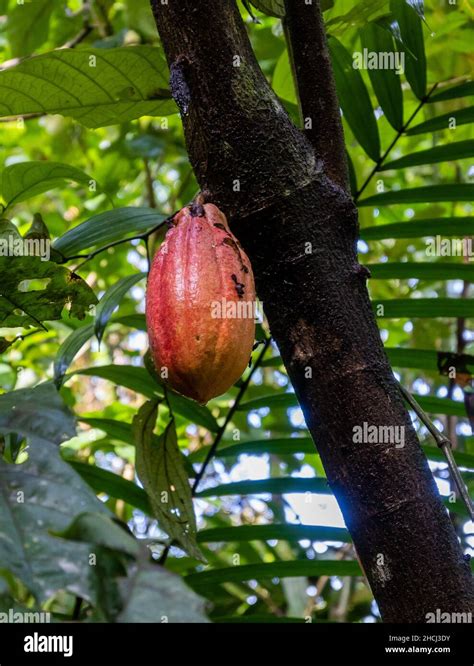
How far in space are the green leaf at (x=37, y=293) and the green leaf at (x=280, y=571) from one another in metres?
0.54

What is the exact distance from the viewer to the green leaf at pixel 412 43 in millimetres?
1340

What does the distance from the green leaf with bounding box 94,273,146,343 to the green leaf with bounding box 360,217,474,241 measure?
478 millimetres

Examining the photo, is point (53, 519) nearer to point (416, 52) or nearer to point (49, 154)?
point (416, 52)

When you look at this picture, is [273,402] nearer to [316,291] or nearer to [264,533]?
[264,533]

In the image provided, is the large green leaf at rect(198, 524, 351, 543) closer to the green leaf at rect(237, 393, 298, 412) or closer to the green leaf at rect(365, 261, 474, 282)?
the green leaf at rect(237, 393, 298, 412)

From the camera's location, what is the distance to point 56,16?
296cm

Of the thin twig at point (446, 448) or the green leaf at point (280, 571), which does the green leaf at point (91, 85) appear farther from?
the green leaf at point (280, 571)

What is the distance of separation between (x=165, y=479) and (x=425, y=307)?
0.60m

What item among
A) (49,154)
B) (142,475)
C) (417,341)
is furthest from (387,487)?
(49,154)

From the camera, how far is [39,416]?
780 mm

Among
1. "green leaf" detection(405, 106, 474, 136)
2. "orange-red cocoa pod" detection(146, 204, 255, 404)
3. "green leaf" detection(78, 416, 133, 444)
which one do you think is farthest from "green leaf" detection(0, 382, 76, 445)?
"green leaf" detection(405, 106, 474, 136)

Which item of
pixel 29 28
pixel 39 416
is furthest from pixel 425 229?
pixel 29 28

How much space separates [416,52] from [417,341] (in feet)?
5.23

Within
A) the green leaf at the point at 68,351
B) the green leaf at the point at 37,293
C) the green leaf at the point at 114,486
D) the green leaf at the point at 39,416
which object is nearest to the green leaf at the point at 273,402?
the green leaf at the point at 114,486
